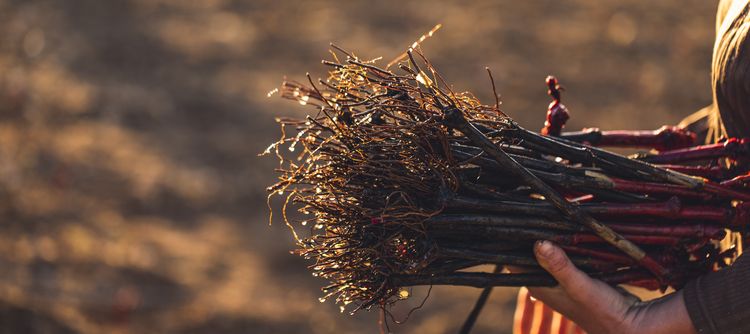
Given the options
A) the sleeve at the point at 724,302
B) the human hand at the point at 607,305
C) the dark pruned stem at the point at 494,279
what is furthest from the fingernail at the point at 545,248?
the sleeve at the point at 724,302

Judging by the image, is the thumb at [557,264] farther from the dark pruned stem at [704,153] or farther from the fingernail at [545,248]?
the dark pruned stem at [704,153]

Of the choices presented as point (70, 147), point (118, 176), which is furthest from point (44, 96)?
point (118, 176)

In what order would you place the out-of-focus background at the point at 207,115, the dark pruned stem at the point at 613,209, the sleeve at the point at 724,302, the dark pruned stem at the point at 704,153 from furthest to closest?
the out-of-focus background at the point at 207,115 → the dark pruned stem at the point at 704,153 → the dark pruned stem at the point at 613,209 → the sleeve at the point at 724,302

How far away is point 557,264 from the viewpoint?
2010 mm

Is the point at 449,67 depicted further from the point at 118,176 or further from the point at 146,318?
the point at 146,318

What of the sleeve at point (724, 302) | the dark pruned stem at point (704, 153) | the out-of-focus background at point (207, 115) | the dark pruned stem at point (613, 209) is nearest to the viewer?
the sleeve at point (724, 302)

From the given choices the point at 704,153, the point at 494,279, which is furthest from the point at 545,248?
the point at 704,153

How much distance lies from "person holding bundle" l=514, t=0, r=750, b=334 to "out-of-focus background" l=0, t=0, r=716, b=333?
10.6 feet

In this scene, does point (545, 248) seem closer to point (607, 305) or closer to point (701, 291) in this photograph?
point (607, 305)

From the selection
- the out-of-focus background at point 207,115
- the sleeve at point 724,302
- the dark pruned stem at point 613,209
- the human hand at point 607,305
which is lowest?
the sleeve at point 724,302

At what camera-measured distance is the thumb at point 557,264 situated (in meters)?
2.00

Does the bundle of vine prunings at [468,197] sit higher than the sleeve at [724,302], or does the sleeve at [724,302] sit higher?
the bundle of vine prunings at [468,197]

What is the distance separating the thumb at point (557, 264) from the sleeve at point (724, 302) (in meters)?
0.24

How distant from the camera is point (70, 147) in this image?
700 cm
